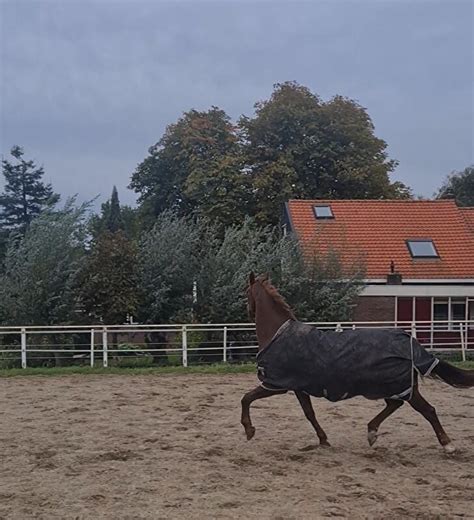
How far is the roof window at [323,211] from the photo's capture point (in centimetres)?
2034

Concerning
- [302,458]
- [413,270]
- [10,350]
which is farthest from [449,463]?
[413,270]

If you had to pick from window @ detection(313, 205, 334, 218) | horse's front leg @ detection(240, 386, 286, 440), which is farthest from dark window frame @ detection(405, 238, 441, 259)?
horse's front leg @ detection(240, 386, 286, 440)

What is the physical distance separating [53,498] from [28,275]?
10.7 meters

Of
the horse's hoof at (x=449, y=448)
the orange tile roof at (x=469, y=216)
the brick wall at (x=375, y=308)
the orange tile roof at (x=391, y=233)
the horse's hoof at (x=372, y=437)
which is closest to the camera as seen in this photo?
the horse's hoof at (x=449, y=448)

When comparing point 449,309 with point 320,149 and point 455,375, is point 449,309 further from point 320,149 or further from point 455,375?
point 455,375

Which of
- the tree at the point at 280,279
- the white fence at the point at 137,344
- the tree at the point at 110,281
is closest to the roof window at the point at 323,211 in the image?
the tree at the point at 280,279

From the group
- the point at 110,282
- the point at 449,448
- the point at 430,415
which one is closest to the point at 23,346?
the point at 110,282

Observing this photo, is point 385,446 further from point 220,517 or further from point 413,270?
point 413,270

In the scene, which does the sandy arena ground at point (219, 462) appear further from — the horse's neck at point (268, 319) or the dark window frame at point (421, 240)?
the dark window frame at point (421, 240)

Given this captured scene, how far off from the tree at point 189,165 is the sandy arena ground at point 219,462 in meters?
17.2

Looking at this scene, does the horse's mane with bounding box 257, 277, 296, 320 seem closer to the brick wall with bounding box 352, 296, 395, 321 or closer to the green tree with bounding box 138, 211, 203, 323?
the green tree with bounding box 138, 211, 203, 323

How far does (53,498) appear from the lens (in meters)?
5.01

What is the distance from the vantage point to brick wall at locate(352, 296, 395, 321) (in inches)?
702

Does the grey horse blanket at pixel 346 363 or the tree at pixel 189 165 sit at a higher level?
the tree at pixel 189 165
